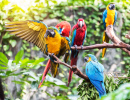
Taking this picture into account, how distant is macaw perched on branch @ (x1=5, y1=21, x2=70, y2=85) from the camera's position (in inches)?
52.8

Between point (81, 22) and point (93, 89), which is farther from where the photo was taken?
point (81, 22)

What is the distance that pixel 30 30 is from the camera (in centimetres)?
144

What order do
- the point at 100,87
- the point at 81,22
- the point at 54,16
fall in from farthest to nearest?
the point at 54,16 → the point at 81,22 → the point at 100,87

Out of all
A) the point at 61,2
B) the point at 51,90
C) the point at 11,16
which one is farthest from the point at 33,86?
the point at 61,2

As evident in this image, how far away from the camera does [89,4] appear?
2871 mm

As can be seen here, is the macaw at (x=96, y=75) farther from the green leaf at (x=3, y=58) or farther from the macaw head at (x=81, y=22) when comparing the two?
the green leaf at (x=3, y=58)

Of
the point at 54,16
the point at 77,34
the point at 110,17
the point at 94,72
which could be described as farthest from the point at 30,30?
the point at 54,16

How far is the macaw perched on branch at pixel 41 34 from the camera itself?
134 cm

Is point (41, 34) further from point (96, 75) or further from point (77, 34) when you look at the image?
point (96, 75)

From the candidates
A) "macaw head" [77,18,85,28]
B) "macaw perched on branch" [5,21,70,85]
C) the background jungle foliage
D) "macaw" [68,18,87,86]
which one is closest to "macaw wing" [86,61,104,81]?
"macaw perched on branch" [5,21,70,85]

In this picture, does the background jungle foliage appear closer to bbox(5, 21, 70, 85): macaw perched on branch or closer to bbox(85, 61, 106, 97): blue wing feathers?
bbox(5, 21, 70, 85): macaw perched on branch

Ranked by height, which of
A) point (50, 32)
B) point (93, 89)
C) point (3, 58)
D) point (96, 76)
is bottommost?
point (93, 89)

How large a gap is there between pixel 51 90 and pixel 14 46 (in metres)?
0.96

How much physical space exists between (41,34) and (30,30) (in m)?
0.11
